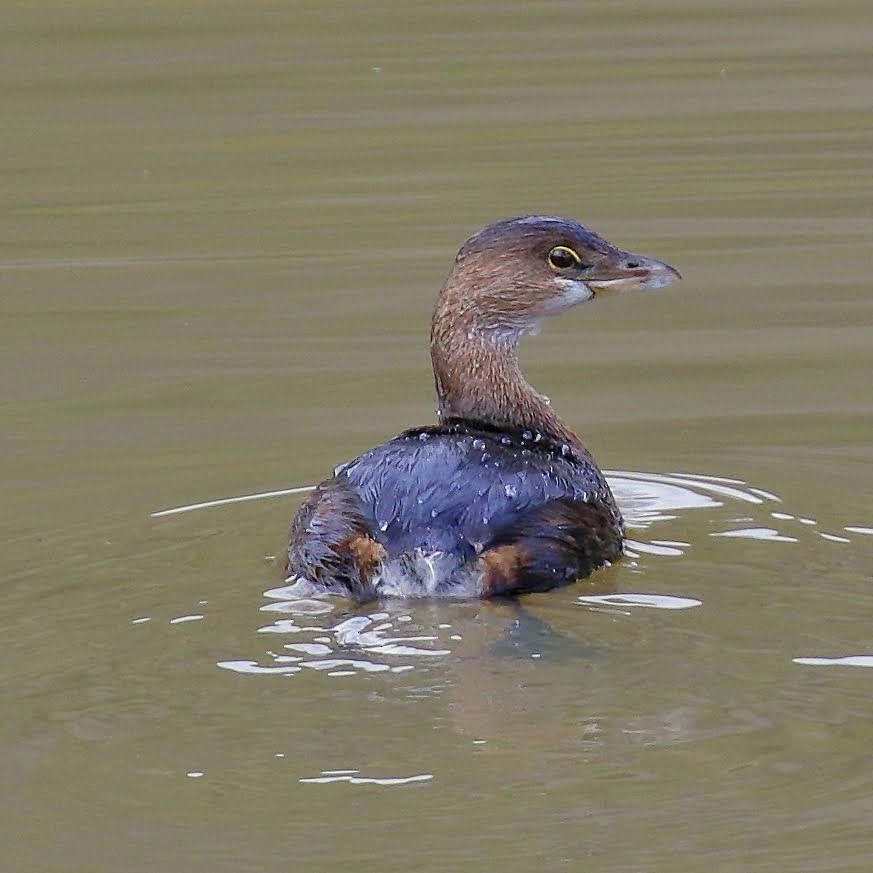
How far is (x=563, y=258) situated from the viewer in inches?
294

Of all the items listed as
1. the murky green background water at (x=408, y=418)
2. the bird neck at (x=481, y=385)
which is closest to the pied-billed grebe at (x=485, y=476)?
the bird neck at (x=481, y=385)

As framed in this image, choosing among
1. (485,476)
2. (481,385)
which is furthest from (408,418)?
(485,476)

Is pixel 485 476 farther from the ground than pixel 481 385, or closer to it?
closer to it

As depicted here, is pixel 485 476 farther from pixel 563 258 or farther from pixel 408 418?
pixel 408 418

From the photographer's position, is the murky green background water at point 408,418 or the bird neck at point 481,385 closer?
the murky green background water at point 408,418

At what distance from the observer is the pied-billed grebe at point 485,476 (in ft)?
20.7

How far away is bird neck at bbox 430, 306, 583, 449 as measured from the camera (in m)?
7.27

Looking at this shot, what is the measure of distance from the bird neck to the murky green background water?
46 cm

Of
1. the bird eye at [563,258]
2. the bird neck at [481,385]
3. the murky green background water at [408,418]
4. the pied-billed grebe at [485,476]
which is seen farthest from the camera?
the bird eye at [563,258]

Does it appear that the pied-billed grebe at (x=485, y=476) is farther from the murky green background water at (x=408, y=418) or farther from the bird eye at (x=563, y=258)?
the murky green background water at (x=408, y=418)

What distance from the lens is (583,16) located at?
15758mm

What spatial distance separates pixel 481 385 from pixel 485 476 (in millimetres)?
851

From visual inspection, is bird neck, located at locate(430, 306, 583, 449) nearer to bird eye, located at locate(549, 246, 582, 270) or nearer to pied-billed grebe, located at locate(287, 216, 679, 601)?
pied-billed grebe, located at locate(287, 216, 679, 601)

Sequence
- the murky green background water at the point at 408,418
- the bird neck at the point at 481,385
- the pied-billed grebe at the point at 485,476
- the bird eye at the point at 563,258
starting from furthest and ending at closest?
the bird eye at the point at 563,258, the bird neck at the point at 481,385, the pied-billed grebe at the point at 485,476, the murky green background water at the point at 408,418
